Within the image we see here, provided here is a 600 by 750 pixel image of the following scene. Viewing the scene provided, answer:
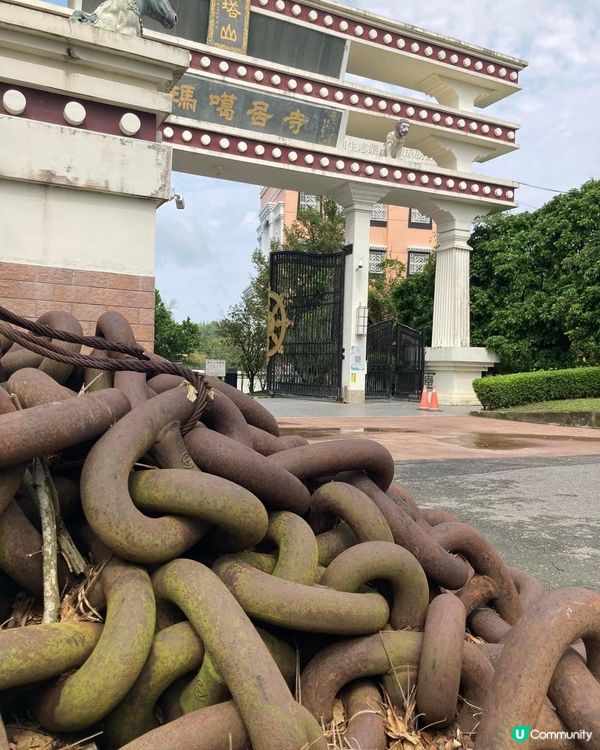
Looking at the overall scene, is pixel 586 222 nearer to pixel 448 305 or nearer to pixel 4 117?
pixel 448 305

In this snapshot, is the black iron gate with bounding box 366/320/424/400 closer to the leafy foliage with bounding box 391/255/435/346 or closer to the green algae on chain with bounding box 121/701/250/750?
the leafy foliage with bounding box 391/255/435/346

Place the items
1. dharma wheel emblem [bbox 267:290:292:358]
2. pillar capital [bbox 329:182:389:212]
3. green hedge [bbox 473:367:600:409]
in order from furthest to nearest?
dharma wheel emblem [bbox 267:290:292:358] < pillar capital [bbox 329:182:389:212] < green hedge [bbox 473:367:600:409]

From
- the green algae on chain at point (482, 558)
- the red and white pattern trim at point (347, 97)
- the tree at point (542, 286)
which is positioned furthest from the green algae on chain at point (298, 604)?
the tree at point (542, 286)

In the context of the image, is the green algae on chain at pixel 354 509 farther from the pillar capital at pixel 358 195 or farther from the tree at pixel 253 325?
the tree at pixel 253 325

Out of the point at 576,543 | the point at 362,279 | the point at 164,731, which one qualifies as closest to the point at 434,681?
the point at 164,731

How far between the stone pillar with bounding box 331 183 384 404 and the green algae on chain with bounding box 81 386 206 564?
47.1ft

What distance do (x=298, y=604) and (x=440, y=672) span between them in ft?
0.99

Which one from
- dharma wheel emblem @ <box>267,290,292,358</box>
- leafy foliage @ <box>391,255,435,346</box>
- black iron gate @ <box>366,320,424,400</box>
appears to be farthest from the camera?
leafy foliage @ <box>391,255,435,346</box>

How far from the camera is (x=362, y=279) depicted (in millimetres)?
15695

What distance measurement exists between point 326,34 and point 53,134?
1230 centimetres

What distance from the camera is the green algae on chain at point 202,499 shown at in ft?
3.86

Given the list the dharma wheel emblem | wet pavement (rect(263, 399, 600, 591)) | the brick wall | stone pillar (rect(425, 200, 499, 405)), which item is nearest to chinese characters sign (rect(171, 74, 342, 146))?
stone pillar (rect(425, 200, 499, 405))

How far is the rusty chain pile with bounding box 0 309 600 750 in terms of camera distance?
3.35 ft

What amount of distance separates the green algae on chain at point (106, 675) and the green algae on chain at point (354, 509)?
1.60 ft
